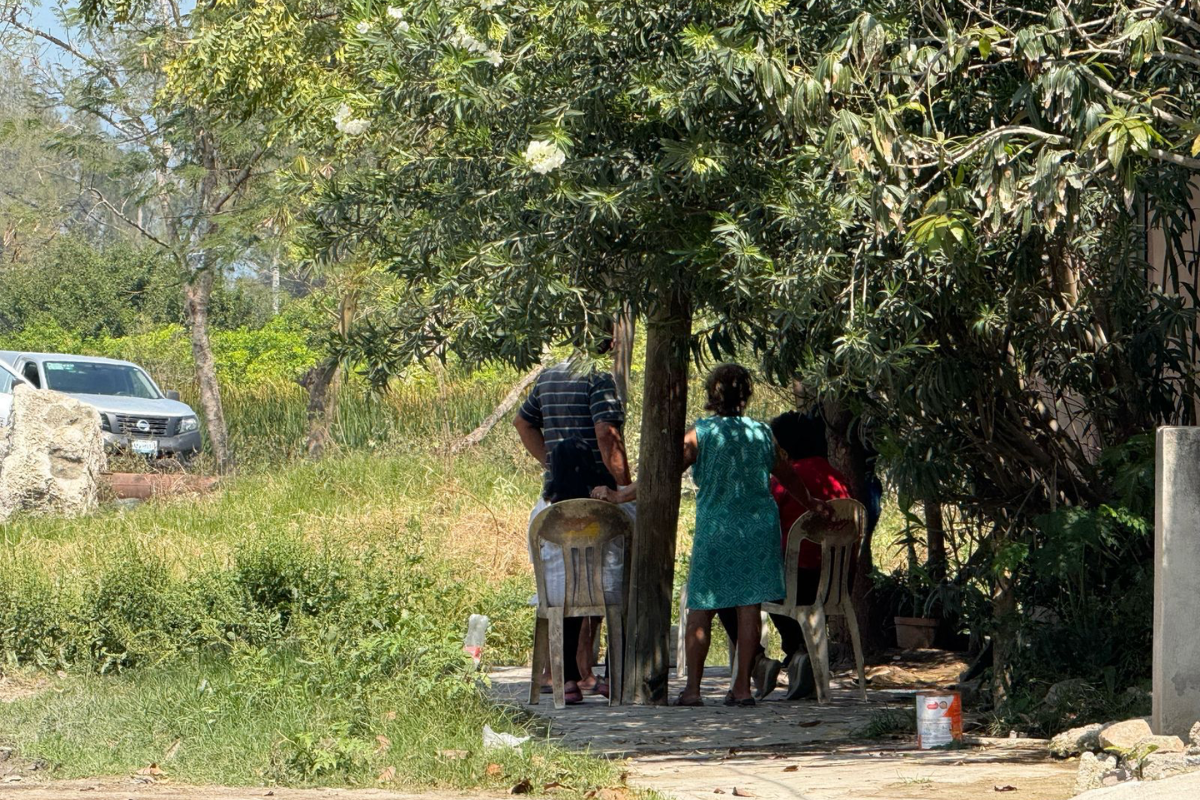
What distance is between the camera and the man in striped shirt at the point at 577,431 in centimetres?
799

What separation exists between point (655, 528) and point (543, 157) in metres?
3.00

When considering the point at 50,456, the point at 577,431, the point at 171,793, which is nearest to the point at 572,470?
the point at 577,431

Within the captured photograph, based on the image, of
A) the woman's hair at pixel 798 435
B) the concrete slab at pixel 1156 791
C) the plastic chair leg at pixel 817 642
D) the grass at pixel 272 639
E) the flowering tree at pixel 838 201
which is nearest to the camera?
the concrete slab at pixel 1156 791

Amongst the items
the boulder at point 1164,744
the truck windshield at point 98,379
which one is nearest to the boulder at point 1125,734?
the boulder at point 1164,744

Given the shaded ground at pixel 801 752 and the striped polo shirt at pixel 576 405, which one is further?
the striped polo shirt at pixel 576 405

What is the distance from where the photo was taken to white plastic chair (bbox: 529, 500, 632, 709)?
7957mm

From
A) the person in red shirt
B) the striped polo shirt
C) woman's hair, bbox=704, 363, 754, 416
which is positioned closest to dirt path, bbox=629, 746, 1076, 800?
the person in red shirt

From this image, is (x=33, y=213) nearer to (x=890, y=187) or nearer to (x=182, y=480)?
(x=182, y=480)

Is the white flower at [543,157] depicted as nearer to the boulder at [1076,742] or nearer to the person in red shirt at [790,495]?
the boulder at [1076,742]

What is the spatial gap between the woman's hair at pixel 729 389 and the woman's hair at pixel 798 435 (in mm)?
581

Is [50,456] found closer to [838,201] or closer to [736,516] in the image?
[736,516]

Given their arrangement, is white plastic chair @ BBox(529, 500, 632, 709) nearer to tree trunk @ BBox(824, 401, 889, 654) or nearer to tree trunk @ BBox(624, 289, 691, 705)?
tree trunk @ BBox(624, 289, 691, 705)

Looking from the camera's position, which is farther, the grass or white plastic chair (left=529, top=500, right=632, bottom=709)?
white plastic chair (left=529, top=500, right=632, bottom=709)

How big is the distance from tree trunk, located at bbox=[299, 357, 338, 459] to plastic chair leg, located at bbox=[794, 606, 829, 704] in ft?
39.2
